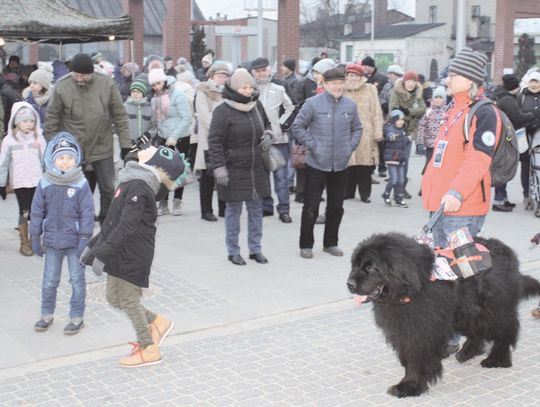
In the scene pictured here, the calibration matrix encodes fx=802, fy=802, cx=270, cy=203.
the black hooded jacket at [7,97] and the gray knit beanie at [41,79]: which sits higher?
the gray knit beanie at [41,79]

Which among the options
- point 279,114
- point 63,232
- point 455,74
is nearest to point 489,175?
point 455,74

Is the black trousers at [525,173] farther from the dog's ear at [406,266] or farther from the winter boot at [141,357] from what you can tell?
the winter boot at [141,357]

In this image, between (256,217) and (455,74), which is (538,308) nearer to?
(455,74)

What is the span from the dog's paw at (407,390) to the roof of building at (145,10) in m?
33.6

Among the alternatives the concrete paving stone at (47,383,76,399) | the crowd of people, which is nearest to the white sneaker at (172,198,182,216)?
the crowd of people

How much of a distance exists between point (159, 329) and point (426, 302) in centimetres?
194

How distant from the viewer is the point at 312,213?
8312 millimetres

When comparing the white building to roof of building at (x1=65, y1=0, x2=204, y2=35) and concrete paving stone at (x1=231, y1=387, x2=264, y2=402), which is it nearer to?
roof of building at (x1=65, y1=0, x2=204, y2=35)

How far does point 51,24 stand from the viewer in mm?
9820

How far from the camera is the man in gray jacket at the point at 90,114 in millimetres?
8570

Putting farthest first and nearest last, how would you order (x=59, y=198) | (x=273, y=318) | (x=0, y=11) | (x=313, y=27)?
1. (x=313, y=27)
2. (x=0, y=11)
3. (x=273, y=318)
4. (x=59, y=198)

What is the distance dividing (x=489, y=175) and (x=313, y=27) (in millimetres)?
73606

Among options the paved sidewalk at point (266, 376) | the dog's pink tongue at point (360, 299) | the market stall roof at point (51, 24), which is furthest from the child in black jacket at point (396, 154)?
the dog's pink tongue at point (360, 299)

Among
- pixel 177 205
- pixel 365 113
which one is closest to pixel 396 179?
pixel 365 113
